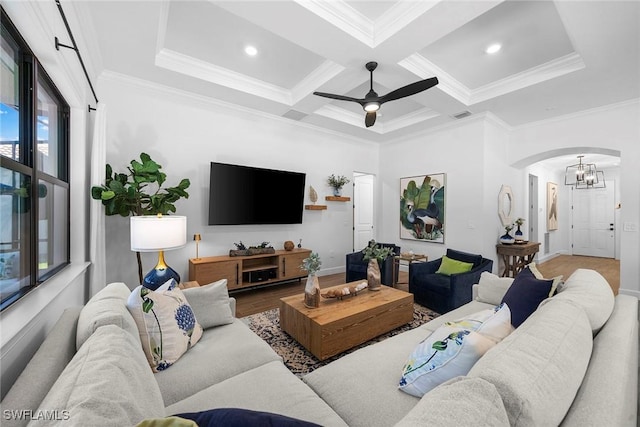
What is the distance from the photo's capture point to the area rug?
2199mm

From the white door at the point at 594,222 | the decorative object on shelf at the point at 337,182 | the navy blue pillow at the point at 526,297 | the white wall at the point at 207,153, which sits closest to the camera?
the navy blue pillow at the point at 526,297

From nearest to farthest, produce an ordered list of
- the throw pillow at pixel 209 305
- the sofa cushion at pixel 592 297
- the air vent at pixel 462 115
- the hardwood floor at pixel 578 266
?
the sofa cushion at pixel 592 297 → the throw pillow at pixel 209 305 → the air vent at pixel 462 115 → the hardwood floor at pixel 578 266

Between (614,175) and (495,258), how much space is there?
20.1 feet

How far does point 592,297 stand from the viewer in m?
1.32

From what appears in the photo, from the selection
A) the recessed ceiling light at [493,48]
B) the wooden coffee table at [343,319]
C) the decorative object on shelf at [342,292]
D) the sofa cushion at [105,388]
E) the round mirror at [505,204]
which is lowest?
the wooden coffee table at [343,319]

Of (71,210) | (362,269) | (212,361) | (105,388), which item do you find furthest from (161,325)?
(362,269)

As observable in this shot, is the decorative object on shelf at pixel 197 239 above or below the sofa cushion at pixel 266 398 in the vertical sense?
above

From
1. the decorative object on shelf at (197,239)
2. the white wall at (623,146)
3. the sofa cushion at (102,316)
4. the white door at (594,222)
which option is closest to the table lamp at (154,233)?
the sofa cushion at (102,316)

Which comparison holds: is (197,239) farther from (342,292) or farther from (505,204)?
(505,204)

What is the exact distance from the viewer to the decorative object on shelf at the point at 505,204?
4.85 metres

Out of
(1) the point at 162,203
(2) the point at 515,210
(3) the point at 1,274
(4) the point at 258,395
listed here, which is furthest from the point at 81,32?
(2) the point at 515,210

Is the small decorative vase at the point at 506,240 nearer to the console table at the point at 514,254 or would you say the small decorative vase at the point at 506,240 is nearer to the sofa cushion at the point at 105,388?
Answer: the console table at the point at 514,254

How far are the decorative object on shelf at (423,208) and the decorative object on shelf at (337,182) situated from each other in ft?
4.18

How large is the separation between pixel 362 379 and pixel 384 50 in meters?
2.76
